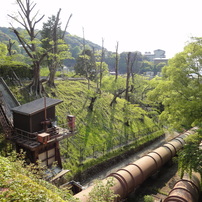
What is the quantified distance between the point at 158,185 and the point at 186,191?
4685 mm

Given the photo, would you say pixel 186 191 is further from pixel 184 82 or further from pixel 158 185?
pixel 184 82

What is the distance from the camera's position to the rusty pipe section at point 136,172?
12617 millimetres

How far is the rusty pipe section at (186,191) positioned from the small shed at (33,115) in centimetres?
1044

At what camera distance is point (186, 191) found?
12.5m

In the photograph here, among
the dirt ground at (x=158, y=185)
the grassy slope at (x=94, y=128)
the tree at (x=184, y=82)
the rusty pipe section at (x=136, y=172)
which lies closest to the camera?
the rusty pipe section at (x=136, y=172)

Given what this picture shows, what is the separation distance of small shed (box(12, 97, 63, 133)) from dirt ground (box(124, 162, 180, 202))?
29.8ft

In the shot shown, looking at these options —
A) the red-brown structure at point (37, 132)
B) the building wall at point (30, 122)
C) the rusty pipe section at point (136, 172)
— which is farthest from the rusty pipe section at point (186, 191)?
the building wall at point (30, 122)

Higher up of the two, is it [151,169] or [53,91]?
[53,91]

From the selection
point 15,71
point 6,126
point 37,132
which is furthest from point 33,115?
point 15,71

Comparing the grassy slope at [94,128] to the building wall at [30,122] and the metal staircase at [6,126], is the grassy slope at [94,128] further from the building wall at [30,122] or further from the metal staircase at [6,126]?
the metal staircase at [6,126]

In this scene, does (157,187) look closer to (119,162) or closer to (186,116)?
(119,162)

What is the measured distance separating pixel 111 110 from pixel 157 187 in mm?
14530

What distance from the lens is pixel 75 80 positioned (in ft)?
118

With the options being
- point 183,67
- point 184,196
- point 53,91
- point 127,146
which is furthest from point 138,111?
point 184,196
